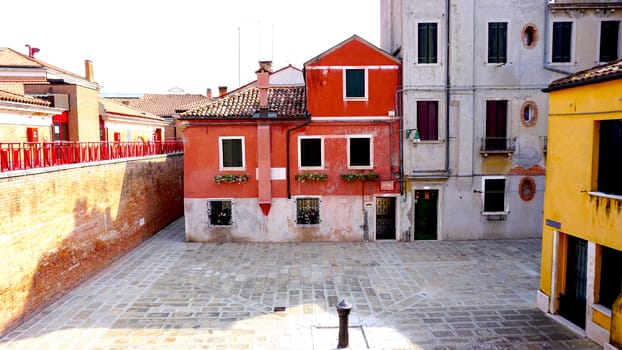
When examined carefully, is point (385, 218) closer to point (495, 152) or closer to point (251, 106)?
point (495, 152)

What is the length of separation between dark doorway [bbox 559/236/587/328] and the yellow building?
0.9 inches

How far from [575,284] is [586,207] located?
6.28 ft

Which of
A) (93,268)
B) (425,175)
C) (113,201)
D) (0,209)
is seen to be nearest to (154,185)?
(113,201)

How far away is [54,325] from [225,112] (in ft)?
32.6

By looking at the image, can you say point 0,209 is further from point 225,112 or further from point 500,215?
point 500,215

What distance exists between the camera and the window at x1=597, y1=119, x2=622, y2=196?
8109mm

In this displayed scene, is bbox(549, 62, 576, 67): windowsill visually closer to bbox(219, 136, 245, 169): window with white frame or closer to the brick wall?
bbox(219, 136, 245, 169): window with white frame

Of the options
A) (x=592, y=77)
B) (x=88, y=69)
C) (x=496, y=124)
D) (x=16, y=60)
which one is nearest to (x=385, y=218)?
(x=496, y=124)

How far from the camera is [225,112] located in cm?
1691

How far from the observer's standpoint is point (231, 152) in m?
17.0

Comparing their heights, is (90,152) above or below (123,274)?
above

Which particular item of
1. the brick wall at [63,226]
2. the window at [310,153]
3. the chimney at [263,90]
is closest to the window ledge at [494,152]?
the window at [310,153]

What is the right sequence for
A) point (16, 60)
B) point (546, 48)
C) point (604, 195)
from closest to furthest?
point (604, 195)
point (546, 48)
point (16, 60)

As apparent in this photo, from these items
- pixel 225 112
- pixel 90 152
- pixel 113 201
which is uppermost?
pixel 225 112
